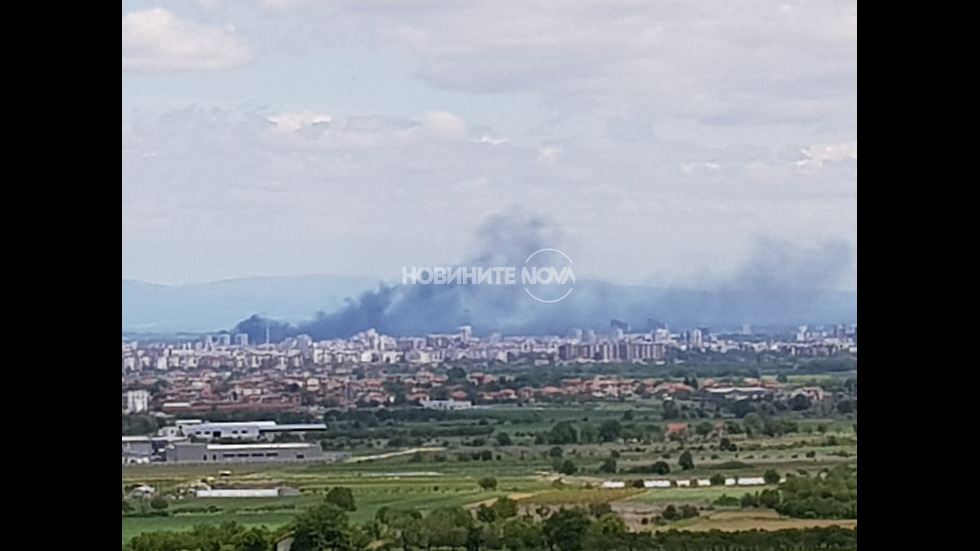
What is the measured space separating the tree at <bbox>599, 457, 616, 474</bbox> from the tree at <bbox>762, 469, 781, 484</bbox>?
299 mm

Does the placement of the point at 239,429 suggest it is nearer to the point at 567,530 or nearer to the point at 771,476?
the point at 567,530

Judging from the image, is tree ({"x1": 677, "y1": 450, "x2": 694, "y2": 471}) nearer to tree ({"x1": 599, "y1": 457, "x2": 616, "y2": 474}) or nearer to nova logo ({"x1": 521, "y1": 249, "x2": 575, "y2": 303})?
tree ({"x1": 599, "y1": 457, "x2": 616, "y2": 474})

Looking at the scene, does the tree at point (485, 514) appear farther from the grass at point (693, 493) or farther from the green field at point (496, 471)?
the grass at point (693, 493)

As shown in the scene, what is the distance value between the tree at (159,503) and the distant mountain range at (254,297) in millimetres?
332

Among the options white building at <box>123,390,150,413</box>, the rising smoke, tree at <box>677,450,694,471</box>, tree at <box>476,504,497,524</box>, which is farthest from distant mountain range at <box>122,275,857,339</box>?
tree at <box>476,504,497,524</box>

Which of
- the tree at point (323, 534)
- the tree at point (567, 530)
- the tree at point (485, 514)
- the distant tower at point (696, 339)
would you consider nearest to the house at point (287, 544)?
the tree at point (323, 534)

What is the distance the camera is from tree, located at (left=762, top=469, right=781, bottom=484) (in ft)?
7.86

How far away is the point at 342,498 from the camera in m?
2.37

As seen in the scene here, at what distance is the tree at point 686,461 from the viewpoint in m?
2.38
